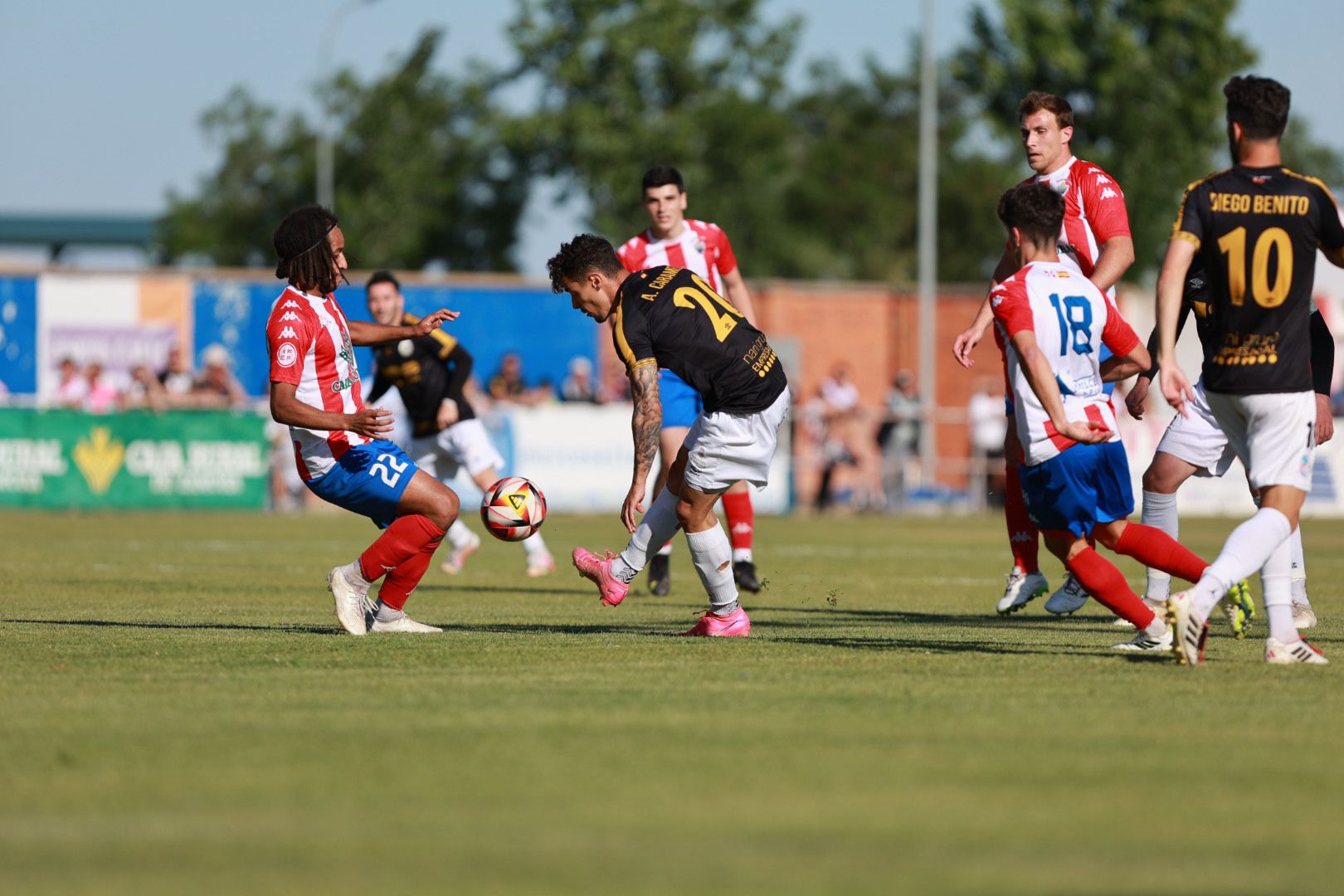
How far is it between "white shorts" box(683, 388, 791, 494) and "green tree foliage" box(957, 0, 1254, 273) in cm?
3390

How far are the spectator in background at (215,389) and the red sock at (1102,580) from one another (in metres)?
19.7

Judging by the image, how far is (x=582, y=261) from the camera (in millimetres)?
8406

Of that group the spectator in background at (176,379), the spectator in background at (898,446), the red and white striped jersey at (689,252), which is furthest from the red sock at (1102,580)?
the spectator in background at (898,446)

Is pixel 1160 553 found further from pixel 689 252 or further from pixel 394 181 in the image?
pixel 394 181

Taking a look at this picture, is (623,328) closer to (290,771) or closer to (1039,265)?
(1039,265)

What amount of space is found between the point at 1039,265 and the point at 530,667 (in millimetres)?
2558

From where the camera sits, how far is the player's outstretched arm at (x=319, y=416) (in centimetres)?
830

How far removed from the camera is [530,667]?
7.45m

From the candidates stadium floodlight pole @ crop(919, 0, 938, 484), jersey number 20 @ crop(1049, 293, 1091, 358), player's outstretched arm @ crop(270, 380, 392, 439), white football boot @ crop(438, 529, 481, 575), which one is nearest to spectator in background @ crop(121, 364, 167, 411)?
white football boot @ crop(438, 529, 481, 575)

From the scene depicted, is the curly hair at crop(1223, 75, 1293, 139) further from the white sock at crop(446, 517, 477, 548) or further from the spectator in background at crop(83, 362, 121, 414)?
the spectator in background at crop(83, 362, 121, 414)

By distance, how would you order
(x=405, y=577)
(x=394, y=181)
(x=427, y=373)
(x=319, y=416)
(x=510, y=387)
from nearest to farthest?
(x=319, y=416) < (x=405, y=577) < (x=427, y=373) < (x=510, y=387) < (x=394, y=181)

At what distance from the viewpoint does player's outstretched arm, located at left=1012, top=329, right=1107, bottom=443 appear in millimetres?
7555

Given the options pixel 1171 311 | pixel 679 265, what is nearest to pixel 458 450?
pixel 679 265

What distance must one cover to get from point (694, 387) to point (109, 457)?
59.2 feet
